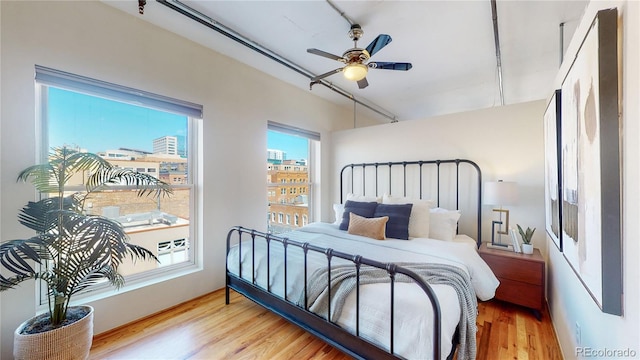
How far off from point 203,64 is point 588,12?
3096 mm

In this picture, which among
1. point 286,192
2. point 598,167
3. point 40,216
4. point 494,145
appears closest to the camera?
point 598,167

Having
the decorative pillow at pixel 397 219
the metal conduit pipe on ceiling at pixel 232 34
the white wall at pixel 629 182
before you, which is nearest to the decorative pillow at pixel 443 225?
the decorative pillow at pixel 397 219

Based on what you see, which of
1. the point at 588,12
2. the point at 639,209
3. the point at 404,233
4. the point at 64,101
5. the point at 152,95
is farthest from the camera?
the point at 404,233

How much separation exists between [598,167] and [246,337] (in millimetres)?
2406

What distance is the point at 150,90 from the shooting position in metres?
2.36

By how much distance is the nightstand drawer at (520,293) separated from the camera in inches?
89.5

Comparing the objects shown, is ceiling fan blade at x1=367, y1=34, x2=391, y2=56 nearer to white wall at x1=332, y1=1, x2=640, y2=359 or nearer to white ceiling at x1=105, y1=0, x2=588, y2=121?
white ceiling at x1=105, y1=0, x2=588, y2=121

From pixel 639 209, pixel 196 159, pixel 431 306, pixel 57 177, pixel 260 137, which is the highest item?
pixel 260 137

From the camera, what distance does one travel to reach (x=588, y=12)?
1227mm

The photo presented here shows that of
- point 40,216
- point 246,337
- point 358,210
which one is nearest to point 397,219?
point 358,210

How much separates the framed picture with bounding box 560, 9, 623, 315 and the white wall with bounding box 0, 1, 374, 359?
297 cm

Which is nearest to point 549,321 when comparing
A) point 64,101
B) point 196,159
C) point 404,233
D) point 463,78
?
point 404,233

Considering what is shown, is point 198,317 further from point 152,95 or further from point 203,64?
point 203,64

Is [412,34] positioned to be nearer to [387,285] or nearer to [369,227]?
[369,227]
